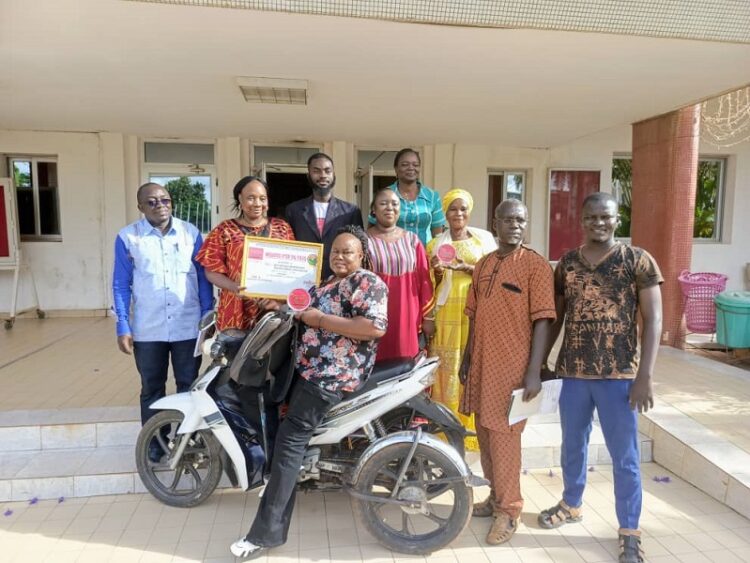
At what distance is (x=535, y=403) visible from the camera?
243 cm

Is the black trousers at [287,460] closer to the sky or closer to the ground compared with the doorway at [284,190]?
closer to the ground

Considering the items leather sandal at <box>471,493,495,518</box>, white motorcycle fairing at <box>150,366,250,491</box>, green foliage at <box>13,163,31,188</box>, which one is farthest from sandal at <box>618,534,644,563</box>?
green foliage at <box>13,163,31,188</box>

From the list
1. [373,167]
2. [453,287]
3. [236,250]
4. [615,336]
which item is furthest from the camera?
[373,167]

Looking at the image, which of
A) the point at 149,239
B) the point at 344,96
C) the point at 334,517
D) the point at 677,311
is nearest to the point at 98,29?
the point at 149,239

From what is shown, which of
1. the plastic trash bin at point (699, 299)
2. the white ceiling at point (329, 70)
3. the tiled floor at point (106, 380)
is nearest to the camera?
the white ceiling at point (329, 70)

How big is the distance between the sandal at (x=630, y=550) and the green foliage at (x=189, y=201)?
6.78 metres

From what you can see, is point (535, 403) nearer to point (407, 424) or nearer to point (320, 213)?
point (407, 424)

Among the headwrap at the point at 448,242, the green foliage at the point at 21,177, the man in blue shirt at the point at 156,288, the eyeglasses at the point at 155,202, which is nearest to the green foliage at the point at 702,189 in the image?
the headwrap at the point at 448,242

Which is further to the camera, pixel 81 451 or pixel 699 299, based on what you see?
pixel 699 299

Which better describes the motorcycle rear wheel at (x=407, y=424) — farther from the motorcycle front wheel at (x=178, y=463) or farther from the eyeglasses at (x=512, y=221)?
the eyeglasses at (x=512, y=221)

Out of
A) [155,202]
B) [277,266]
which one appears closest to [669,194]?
[277,266]

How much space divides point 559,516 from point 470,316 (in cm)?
116

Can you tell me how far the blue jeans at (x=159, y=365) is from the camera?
10.1 ft

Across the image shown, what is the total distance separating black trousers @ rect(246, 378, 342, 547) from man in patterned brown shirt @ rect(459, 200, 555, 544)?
746 millimetres
